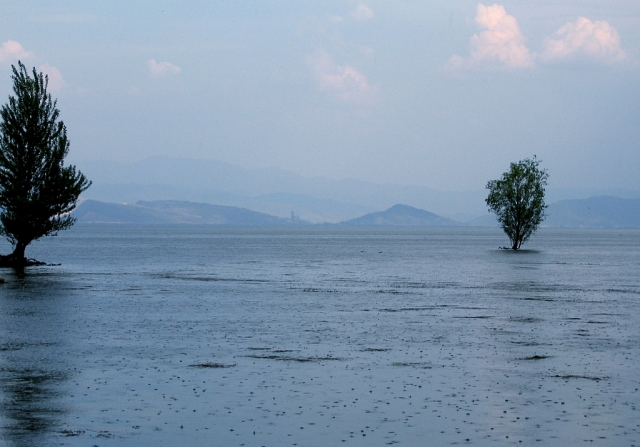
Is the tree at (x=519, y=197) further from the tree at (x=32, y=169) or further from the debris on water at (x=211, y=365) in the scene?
the debris on water at (x=211, y=365)

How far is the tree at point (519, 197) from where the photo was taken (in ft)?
437

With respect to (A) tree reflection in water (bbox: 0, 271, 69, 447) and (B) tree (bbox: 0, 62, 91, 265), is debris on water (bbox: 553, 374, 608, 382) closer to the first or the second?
(A) tree reflection in water (bbox: 0, 271, 69, 447)

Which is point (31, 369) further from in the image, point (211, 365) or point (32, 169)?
point (32, 169)

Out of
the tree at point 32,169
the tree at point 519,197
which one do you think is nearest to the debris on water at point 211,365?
the tree at point 32,169

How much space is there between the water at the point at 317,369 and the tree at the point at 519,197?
3188 inches

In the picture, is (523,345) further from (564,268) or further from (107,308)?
(564,268)

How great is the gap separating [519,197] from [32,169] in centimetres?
8052

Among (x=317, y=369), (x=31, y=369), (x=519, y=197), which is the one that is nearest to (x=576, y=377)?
(x=317, y=369)

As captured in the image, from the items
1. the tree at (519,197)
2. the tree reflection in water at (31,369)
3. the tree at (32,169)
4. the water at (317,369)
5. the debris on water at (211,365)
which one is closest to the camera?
the tree reflection in water at (31,369)

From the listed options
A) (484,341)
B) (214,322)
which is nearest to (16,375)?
(214,322)

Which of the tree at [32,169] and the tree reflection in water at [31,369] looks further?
the tree at [32,169]

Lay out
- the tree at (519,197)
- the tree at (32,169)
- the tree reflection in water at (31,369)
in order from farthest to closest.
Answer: the tree at (519,197) < the tree at (32,169) < the tree reflection in water at (31,369)

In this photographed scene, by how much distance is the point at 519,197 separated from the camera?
133125 millimetres

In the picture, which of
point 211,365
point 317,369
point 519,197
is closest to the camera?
point 317,369
